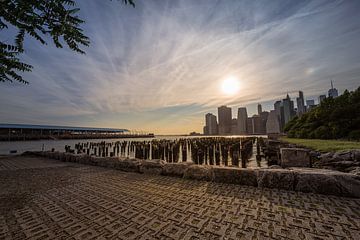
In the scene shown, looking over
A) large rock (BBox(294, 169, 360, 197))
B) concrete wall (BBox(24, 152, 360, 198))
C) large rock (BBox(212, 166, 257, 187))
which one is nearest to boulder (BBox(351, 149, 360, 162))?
concrete wall (BBox(24, 152, 360, 198))

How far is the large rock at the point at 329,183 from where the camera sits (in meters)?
3.71

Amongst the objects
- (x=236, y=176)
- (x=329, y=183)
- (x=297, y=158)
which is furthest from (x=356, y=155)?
(x=236, y=176)

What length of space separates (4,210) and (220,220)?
4.63m

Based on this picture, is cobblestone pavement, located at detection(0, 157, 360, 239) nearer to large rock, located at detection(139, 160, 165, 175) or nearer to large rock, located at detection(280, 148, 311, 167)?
large rock, located at detection(139, 160, 165, 175)

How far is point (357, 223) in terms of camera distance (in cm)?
259

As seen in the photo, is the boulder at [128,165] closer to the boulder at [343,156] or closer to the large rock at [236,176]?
the large rock at [236,176]

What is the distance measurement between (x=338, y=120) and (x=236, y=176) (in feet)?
104

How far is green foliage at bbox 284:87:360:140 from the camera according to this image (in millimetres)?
23955

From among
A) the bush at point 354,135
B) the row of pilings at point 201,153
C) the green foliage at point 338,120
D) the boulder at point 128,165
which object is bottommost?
the row of pilings at point 201,153

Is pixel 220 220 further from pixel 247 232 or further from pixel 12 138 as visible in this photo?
pixel 12 138

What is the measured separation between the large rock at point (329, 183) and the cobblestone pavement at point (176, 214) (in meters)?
0.24

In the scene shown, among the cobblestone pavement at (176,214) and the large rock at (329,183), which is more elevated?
the large rock at (329,183)

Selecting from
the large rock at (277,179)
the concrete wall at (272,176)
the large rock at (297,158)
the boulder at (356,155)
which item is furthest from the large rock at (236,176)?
the boulder at (356,155)

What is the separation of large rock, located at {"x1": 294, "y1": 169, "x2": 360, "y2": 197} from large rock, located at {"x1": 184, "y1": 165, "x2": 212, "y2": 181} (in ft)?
8.23
